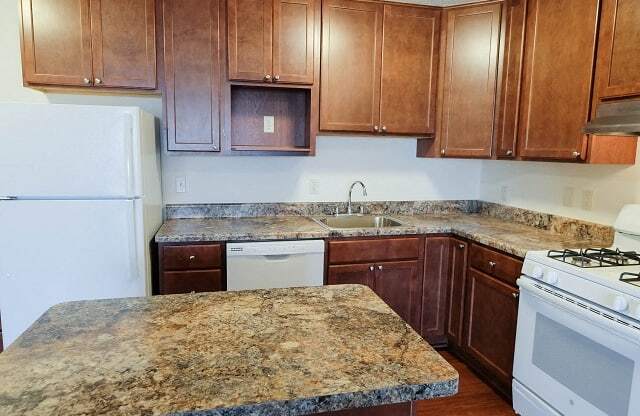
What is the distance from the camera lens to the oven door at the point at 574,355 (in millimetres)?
1583

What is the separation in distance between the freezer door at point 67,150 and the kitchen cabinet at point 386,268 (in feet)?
4.18

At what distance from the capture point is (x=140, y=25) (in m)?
2.45

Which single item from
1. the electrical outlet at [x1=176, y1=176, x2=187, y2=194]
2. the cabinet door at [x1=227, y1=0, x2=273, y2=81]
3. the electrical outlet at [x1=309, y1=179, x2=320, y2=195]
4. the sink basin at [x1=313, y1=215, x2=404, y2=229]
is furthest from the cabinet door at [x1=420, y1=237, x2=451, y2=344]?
the electrical outlet at [x1=176, y1=176, x2=187, y2=194]

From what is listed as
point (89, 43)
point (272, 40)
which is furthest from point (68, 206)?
point (272, 40)

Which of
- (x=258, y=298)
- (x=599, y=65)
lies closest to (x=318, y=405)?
(x=258, y=298)

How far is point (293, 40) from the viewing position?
8.75ft

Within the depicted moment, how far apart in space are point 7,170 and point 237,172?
4.37 ft

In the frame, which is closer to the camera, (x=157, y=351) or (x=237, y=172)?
(x=157, y=351)

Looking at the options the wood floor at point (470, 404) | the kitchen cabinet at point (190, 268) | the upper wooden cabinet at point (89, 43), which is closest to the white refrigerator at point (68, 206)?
the kitchen cabinet at point (190, 268)

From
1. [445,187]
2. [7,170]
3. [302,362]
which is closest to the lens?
[302,362]

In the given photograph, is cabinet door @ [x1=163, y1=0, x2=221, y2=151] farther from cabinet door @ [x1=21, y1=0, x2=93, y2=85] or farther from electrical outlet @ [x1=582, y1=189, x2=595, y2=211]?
electrical outlet @ [x1=582, y1=189, x2=595, y2=211]

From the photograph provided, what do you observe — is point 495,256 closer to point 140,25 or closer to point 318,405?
point 318,405

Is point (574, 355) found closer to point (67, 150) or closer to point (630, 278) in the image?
point (630, 278)

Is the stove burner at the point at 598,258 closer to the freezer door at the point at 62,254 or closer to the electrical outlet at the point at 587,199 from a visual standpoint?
the electrical outlet at the point at 587,199
